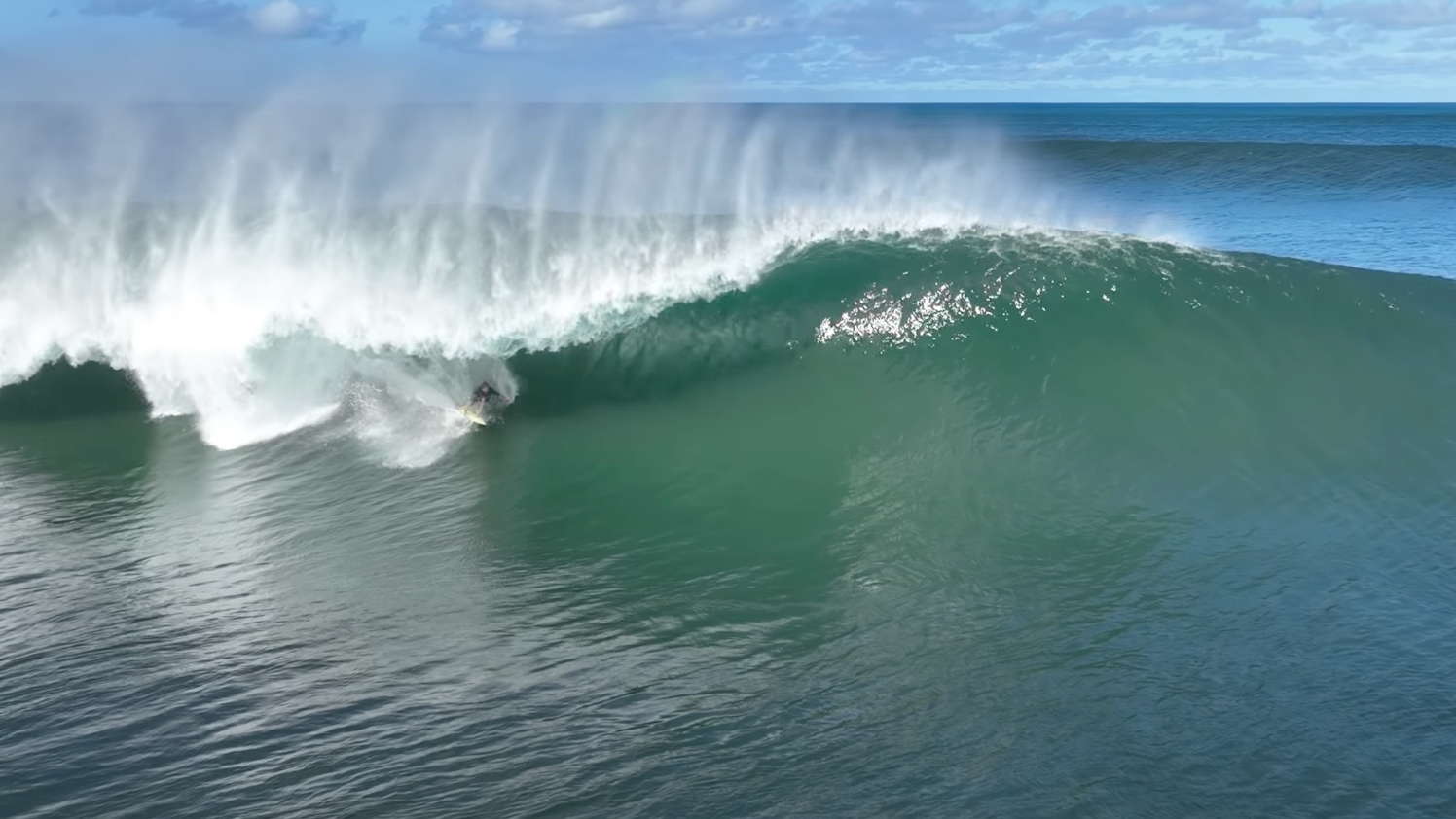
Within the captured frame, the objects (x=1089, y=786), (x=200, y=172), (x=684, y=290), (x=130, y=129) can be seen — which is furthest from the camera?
(x=200, y=172)

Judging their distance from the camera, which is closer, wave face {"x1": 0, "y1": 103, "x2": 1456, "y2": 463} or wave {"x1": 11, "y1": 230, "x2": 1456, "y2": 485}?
wave {"x1": 11, "y1": 230, "x2": 1456, "y2": 485}

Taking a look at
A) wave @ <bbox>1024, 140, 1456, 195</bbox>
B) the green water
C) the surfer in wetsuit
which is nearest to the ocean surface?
the green water

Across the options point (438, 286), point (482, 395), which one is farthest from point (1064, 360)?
point (438, 286)

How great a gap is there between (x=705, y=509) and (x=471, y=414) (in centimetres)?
306

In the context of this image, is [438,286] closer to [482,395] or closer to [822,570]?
[482,395]

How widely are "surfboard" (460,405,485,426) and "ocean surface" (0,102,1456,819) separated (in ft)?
0.41

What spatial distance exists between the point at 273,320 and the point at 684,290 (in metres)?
4.30

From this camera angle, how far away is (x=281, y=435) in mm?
10438

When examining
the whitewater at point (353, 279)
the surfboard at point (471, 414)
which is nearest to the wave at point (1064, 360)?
the whitewater at point (353, 279)

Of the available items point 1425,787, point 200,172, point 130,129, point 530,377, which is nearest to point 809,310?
point 530,377

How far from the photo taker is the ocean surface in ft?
17.0

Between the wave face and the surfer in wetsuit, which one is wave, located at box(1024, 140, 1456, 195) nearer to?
the wave face

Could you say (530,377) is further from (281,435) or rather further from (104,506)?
(104,506)

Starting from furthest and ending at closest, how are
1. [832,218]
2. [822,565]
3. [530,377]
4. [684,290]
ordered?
[832,218] → [684,290] → [530,377] → [822,565]
